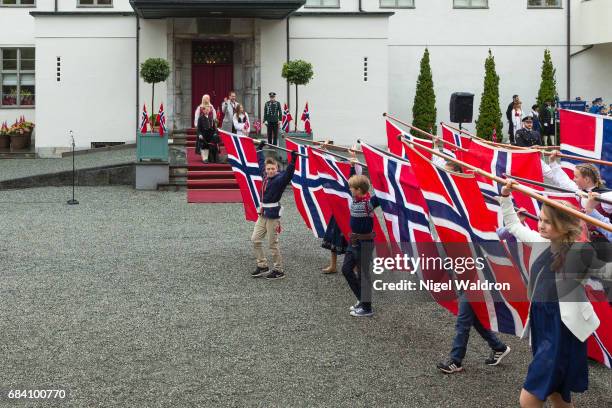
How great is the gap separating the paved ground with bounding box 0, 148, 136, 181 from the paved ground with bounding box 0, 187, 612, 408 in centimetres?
945

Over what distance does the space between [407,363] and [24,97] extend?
26.0m

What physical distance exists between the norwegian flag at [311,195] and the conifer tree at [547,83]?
20268 mm

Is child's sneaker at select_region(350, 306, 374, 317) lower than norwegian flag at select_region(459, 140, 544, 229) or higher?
lower

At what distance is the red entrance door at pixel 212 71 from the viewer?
29938mm

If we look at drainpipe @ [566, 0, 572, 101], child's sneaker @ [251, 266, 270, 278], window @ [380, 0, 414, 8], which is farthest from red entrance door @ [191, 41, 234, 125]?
child's sneaker @ [251, 266, 270, 278]

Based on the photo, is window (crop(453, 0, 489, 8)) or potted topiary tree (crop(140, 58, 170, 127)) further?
window (crop(453, 0, 489, 8))

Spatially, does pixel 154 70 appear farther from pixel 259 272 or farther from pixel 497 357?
pixel 497 357

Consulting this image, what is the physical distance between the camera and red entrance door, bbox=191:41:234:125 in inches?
1179

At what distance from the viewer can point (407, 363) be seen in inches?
318

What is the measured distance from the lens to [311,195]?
1289 cm

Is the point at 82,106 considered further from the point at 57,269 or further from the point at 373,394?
the point at 373,394

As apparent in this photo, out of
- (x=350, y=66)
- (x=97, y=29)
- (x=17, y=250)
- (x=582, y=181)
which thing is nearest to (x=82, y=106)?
(x=97, y=29)

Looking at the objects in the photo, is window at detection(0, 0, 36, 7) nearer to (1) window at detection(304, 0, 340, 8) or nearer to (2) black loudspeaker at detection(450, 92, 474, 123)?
(1) window at detection(304, 0, 340, 8)

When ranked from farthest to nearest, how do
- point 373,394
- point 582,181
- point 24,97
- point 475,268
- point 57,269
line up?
point 24,97 → point 57,269 → point 582,181 → point 475,268 → point 373,394
